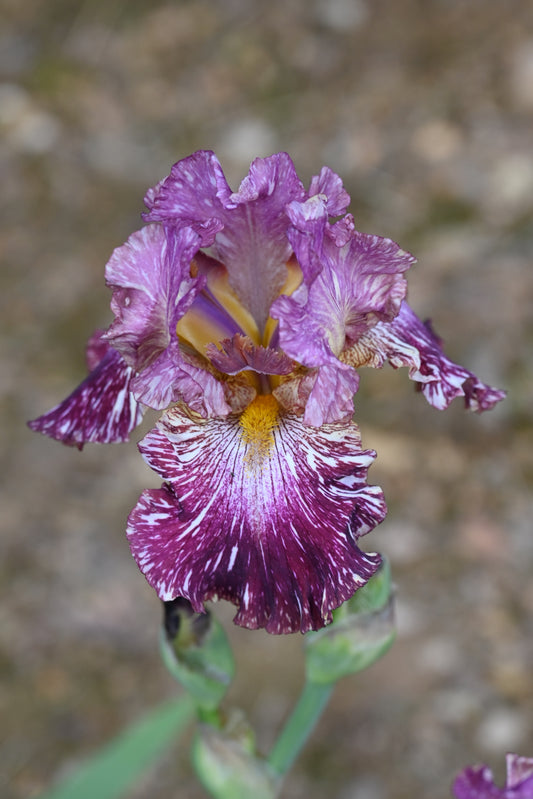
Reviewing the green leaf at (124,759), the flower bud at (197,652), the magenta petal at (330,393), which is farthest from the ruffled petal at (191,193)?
the green leaf at (124,759)

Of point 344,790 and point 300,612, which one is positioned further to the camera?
point 344,790

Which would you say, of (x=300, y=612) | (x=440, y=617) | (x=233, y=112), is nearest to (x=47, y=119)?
(x=233, y=112)

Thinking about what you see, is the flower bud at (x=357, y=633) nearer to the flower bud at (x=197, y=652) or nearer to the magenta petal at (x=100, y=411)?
the flower bud at (x=197, y=652)

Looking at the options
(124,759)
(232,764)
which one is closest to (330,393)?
(232,764)

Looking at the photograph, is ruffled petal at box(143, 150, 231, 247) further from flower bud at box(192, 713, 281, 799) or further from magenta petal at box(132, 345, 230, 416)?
flower bud at box(192, 713, 281, 799)

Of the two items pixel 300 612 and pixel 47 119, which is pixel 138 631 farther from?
pixel 47 119
